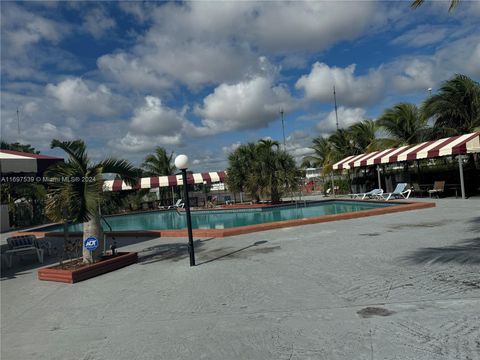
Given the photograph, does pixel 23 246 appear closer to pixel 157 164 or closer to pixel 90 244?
pixel 90 244

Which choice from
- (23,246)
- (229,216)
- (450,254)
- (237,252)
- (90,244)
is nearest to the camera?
(450,254)

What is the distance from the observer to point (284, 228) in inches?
510

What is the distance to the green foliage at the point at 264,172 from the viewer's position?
2311 centimetres

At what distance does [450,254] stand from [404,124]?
1989 cm

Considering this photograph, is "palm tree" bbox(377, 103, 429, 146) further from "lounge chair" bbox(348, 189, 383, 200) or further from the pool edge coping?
the pool edge coping

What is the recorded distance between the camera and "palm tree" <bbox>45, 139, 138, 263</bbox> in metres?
7.93

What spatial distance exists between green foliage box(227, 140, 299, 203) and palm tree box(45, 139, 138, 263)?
1537 centimetres

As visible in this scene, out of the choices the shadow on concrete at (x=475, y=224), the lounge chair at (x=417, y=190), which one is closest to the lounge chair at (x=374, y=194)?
the lounge chair at (x=417, y=190)

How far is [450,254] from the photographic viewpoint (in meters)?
7.14

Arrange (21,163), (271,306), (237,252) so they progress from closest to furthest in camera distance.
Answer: (271,306)
(21,163)
(237,252)

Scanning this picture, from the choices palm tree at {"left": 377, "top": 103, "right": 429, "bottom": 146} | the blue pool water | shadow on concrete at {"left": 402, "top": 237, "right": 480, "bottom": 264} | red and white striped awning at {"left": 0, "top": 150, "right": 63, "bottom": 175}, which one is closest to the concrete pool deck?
shadow on concrete at {"left": 402, "top": 237, "right": 480, "bottom": 264}

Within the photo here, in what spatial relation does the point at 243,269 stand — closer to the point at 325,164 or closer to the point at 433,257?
the point at 433,257

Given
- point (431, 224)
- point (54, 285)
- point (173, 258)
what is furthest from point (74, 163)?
point (431, 224)

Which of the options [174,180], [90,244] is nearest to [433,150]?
[90,244]
